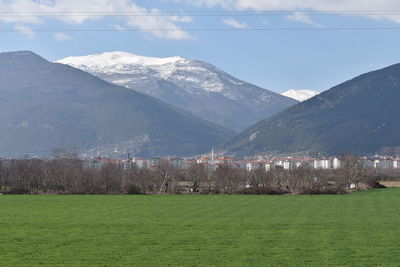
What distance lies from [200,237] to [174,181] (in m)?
61.7

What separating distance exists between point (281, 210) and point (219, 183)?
39.3 meters

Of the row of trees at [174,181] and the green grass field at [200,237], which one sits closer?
the green grass field at [200,237]

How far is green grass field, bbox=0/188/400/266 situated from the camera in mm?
26812

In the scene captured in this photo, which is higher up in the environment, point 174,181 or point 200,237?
point 174,181

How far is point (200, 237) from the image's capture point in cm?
3362

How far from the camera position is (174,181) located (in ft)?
313

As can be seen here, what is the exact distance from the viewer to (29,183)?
99.8 m

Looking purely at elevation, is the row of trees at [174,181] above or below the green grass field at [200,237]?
above

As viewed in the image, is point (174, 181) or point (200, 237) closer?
point (200, 237)

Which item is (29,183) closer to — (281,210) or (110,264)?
(281,210)

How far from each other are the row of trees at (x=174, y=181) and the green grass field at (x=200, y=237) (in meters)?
35.2

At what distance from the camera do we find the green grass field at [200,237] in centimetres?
2681

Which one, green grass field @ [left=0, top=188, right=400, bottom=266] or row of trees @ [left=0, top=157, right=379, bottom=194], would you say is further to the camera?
row of trees @ [left=0, top=157, right=379, bottom=194]

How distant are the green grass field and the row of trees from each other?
35221 millimetres
